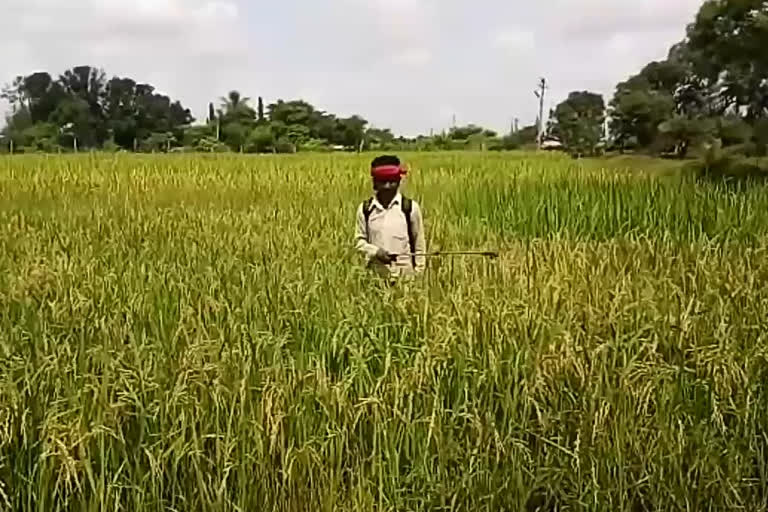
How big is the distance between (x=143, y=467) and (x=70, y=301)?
4.96 ft

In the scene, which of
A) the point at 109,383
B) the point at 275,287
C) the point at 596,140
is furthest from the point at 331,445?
the point at 596,140

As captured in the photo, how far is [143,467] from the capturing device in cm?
244

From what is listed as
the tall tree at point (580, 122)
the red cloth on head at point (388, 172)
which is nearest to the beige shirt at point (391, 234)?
the red cloth on head at point (388, 172)

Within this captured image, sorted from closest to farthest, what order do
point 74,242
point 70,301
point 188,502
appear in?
point 188,502
point 70,301
point 74,242

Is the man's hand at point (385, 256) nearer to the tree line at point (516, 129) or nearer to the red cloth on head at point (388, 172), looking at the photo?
the red cloth on head at point (388, 172)

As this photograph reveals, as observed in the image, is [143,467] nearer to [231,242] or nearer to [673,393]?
[673,393]

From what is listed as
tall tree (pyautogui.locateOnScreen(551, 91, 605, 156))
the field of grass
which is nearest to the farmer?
the field of grass

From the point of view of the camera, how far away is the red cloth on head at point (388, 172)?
4.09 metres

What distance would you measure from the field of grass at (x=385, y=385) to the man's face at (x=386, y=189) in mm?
444

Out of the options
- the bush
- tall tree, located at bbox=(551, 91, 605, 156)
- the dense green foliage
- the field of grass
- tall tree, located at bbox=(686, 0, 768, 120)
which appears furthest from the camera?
the bush

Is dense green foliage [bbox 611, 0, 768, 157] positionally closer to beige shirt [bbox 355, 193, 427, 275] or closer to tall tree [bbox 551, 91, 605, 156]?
tall tree [bbox 551, 91, 605, 156]

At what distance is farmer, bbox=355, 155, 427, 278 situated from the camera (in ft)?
13.5

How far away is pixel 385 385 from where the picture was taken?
9.18 ft

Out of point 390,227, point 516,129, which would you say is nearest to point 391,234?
point 390,227
